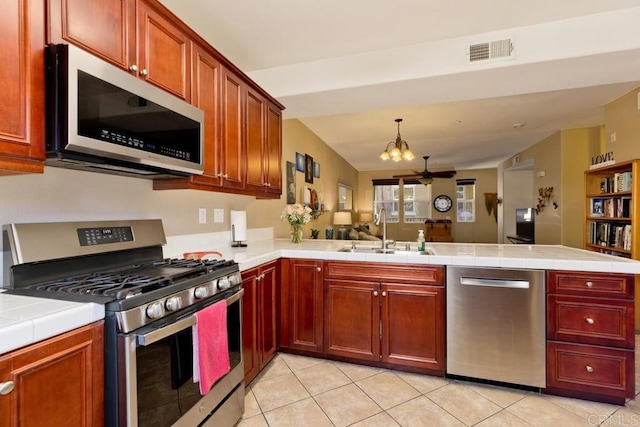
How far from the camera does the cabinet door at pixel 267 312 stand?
230 cm

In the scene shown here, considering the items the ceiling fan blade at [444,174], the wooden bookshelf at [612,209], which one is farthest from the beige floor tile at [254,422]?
the ceiling fan blade at [444,174]

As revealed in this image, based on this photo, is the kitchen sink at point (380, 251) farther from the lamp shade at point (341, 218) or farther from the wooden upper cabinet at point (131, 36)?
the lamp shade at point (341, 218)

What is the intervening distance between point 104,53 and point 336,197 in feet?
18.7

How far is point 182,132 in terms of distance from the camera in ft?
5.62

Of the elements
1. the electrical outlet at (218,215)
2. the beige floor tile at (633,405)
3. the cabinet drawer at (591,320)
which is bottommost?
the beige floor tile at (633,405)

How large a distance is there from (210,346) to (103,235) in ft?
2.66

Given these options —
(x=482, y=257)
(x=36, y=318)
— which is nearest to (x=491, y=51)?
(x=482, y=257)

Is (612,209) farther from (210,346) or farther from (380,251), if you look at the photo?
(210,346)

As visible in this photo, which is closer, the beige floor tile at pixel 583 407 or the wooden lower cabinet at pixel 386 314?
the beige floor tile at pixel 583 407

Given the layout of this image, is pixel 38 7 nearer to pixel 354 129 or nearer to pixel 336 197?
pixel 354 129

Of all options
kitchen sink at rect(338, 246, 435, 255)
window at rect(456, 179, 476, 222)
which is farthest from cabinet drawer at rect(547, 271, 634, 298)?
window at rect(456, 179, 476, 222)

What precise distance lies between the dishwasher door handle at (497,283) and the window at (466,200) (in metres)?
7.91

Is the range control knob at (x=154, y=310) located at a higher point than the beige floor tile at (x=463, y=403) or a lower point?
higher

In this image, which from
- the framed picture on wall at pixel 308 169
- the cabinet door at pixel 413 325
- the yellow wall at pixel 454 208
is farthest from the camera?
the yellow wall at pixel 454 208
